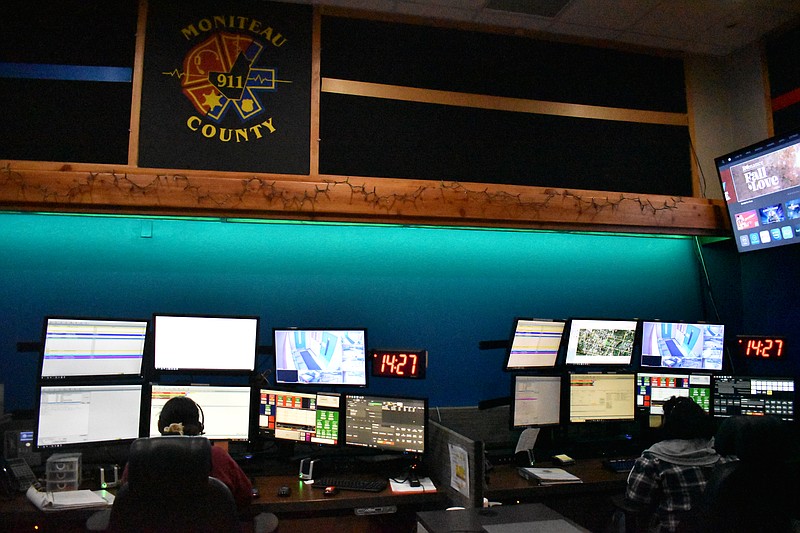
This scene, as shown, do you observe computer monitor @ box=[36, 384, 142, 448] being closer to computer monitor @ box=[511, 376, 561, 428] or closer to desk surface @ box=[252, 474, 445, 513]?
desk surface @ box=[252, 474, 445, 513]

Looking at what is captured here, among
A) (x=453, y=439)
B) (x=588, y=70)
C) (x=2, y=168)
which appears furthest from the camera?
(x=588, y=70)

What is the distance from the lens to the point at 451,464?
108 inches

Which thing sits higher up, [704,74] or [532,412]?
[704,74]

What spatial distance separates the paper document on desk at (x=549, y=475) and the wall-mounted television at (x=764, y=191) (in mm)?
1848

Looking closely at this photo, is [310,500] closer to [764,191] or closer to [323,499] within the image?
[323,499]

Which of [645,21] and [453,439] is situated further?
[645,21]

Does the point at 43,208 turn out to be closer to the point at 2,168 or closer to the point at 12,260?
the point at 2,168

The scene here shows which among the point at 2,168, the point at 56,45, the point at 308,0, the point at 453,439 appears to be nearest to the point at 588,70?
the point at 308,0

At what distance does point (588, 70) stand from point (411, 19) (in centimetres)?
130

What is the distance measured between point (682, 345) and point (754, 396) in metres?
0.50

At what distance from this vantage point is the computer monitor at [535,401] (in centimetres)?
338

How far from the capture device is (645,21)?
384 centimetres

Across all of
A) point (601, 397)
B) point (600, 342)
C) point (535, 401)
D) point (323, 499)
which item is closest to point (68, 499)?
point (323, 499)

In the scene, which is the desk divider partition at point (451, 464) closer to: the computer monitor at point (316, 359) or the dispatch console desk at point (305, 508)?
the dispatch console desk at point (305, 508)
